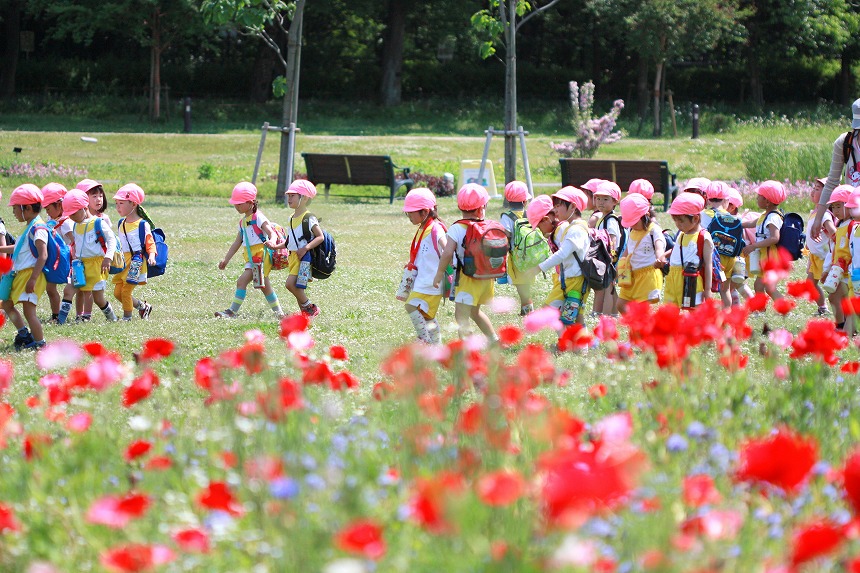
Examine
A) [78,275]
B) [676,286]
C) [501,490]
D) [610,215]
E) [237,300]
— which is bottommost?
[237,300]

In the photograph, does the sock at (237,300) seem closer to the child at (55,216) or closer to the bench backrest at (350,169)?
the child at (55,216)

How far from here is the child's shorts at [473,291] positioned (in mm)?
9250

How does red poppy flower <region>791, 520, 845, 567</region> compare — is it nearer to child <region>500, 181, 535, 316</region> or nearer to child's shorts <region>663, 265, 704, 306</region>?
child's shorts <region>663, 265, 704, 306</region>

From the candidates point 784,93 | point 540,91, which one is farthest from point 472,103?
point 784,93

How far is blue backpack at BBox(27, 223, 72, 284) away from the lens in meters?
10.0

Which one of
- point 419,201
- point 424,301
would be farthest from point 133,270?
point 419,201

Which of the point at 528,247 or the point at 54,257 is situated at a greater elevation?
the point at 528,247

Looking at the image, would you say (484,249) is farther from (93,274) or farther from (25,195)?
(93,274)

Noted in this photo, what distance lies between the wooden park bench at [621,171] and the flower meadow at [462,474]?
17.0 m

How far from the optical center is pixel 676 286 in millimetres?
10195

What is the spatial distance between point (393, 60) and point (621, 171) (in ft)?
104

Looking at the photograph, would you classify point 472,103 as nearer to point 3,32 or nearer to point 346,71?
point 346,71

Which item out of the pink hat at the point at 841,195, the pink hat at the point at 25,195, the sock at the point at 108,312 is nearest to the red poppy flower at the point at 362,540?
the pink hat at the point at 25,195

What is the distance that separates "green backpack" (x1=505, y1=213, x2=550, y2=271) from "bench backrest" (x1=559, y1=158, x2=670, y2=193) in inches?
473
